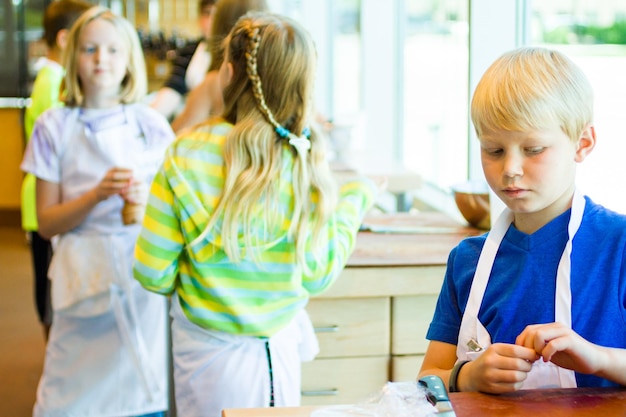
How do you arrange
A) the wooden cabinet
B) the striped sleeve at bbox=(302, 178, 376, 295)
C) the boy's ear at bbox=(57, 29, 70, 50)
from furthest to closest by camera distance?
Result: the boy's ear at bbox=(57, 29, 70, 50) → the wooden cabinet → the striped sleeve at bbox=(302, 178, 376, 295)

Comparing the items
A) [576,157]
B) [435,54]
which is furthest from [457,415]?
[435,54]

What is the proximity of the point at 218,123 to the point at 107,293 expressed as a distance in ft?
2.20

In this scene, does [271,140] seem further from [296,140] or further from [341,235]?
[341,235]

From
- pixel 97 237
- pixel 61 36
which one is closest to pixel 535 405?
pixel 97 237

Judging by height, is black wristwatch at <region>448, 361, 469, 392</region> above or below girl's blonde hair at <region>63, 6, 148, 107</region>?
below

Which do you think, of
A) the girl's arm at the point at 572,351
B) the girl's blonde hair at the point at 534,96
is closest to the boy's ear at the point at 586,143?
the girl's blonde hair at the point at 534,96

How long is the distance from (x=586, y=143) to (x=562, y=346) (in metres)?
0.29

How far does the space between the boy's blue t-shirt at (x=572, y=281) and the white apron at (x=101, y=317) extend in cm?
132

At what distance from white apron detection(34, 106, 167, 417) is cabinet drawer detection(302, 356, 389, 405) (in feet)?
1.29

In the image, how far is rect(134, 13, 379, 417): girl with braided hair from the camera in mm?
1829

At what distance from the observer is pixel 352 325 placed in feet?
7.77

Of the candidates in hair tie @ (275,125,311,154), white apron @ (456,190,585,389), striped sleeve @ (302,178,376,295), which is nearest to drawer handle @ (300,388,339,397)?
striped sleeve @ (302,178,376,295)

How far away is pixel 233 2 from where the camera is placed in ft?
8.71

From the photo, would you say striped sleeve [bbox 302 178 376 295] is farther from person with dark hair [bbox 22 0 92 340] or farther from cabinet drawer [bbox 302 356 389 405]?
person with dark hair [bbox 22 0 92 340]
